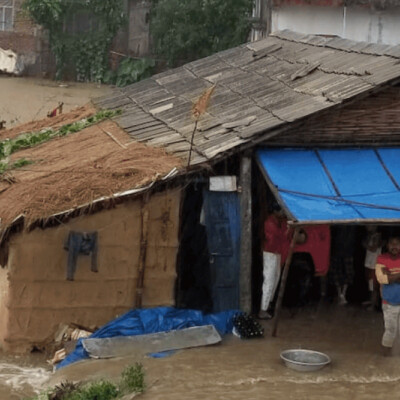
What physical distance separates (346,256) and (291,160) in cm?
194

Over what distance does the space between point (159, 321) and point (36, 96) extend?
1844 cm

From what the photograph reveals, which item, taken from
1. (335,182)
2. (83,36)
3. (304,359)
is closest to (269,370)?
(304,359)

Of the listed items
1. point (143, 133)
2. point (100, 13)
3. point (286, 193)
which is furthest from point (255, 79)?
point (100, 13)

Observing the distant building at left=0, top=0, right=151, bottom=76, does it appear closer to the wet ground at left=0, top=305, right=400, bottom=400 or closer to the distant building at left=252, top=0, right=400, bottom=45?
the distant building at left=252, top=0, right=400, bottom=45

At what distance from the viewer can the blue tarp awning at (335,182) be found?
1115 cm

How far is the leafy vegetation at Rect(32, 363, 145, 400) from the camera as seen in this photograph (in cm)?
966

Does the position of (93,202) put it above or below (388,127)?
below

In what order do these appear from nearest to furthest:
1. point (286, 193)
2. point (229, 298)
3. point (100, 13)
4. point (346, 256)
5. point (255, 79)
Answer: point (286, 193) < point (229, 298) < point (346, 256) < point (255, 79) < point (100, 13)

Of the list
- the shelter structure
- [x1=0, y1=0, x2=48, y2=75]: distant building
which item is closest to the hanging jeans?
the shelter structure

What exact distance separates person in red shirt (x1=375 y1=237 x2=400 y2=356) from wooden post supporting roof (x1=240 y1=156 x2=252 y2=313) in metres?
1.81

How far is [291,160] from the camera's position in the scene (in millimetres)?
12070

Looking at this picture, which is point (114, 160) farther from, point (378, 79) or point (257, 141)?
point (378, 79)

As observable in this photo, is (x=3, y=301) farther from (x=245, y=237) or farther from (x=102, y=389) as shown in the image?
(x=245, y=237)

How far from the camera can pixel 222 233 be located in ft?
40.1
